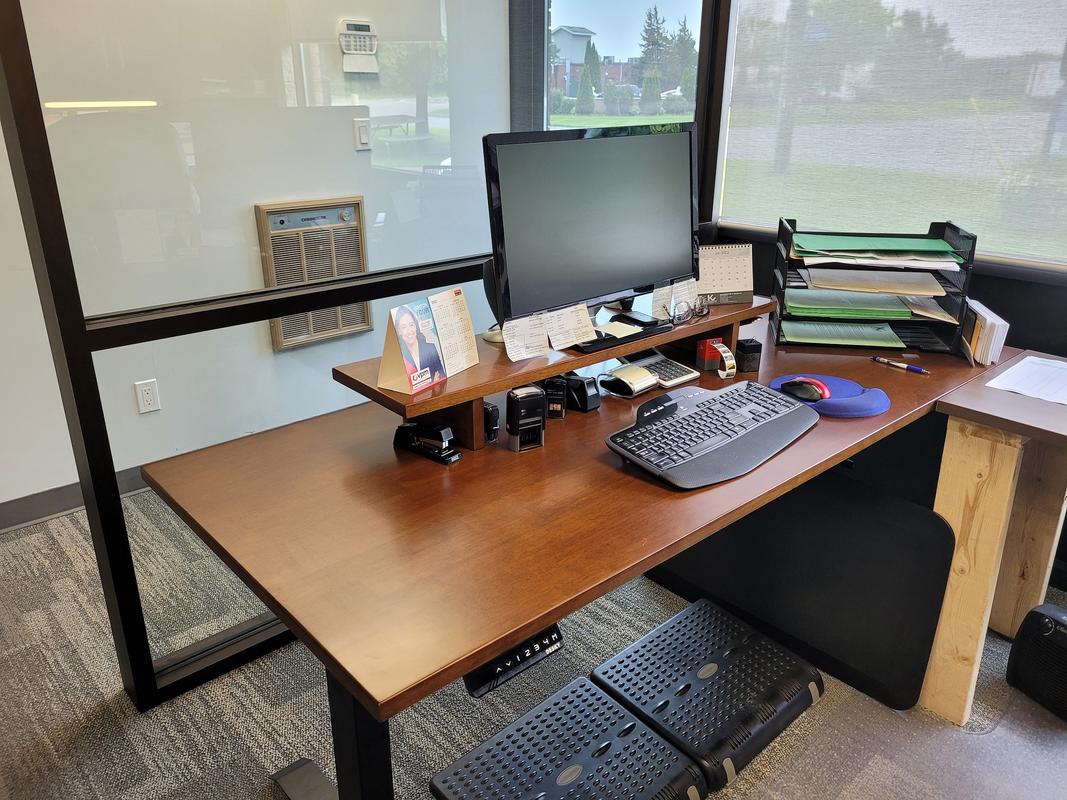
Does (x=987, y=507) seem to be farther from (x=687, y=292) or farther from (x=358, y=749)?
(x=358, y=749)

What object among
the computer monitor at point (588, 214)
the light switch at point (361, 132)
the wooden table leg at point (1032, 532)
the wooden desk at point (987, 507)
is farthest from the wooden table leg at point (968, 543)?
the light switch at point (361, 132)

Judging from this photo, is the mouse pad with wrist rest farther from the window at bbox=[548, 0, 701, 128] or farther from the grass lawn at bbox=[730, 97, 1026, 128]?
Answer: the window at bbox=[548, 0, 701, 128]

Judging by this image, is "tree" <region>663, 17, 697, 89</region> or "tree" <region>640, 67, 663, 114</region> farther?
"tree" <region>640, 67, 663, 114</region>

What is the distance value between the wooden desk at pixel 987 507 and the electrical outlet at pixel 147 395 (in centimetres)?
182

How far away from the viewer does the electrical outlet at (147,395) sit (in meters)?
1.85

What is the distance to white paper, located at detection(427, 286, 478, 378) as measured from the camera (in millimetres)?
1447

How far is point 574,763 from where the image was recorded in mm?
1622

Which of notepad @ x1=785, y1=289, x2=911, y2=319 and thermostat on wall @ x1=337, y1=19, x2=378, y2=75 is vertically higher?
thermostat on wall @ x1=337, y1=19, x2=378, y2=75

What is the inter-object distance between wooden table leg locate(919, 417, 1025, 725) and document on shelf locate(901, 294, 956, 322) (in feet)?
1.13

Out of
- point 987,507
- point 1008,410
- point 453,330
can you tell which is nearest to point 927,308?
point 1008,410

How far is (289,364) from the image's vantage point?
2.25 m

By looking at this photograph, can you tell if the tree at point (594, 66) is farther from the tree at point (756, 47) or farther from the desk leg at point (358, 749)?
the desk leg at point (358, 749)

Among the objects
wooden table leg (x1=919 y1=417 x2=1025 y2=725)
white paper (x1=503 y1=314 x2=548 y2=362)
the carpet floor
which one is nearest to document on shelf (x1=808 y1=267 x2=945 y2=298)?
wooden table leg (x1=919 y1=417 x2=1025 y2=725)

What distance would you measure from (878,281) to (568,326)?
0.98 metres
